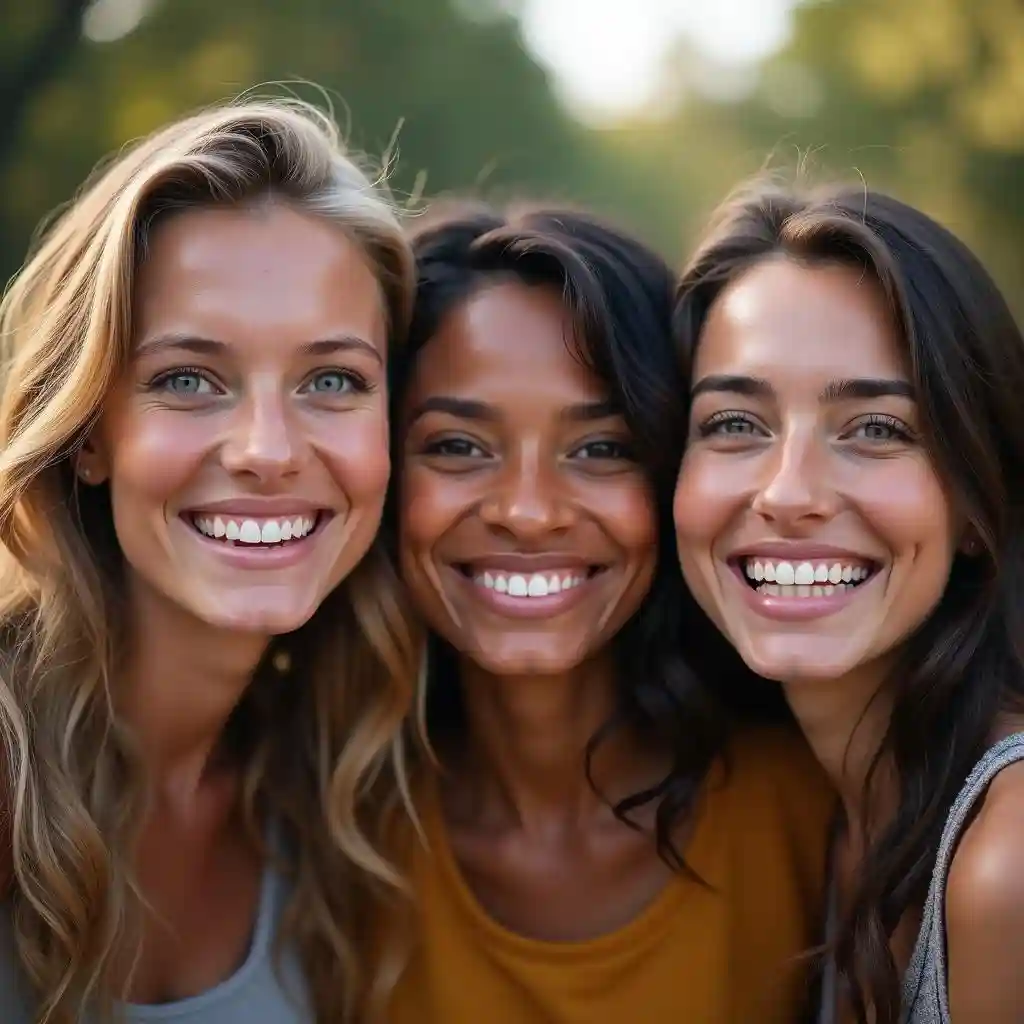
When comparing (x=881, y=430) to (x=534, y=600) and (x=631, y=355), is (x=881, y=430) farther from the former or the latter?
(x=534, y=600)

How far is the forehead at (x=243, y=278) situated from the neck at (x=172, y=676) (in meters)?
0.65

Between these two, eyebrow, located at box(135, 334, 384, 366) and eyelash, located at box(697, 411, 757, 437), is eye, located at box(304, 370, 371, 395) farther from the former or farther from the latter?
eyelash, located at box(697, 411, 757, 437)

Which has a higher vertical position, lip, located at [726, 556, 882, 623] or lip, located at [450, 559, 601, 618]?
lip, located at [450, 559, 601, 618]

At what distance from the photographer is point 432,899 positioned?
121 inches

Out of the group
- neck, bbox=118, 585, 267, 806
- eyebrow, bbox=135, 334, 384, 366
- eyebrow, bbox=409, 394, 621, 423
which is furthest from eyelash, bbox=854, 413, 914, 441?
neck, bbox=118, 585, 267, 806

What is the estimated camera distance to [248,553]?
8.78 ft

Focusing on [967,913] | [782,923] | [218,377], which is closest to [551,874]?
[782,923]

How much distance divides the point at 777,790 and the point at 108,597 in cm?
159

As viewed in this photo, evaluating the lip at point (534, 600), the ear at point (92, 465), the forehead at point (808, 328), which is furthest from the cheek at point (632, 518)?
the ear at point (92, 465)

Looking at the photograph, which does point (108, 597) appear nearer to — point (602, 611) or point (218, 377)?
point (218, 377)

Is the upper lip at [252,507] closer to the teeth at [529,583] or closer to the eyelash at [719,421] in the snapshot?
the teeth at [529,583]

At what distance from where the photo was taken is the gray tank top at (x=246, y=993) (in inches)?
105

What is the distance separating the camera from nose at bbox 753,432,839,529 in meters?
2.60

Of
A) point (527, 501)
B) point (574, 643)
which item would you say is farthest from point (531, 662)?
point (527, 501)
